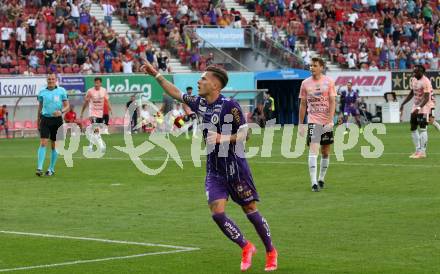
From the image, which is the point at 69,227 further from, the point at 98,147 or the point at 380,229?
the point at 98,147

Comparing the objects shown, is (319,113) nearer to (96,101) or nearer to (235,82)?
(96,101)

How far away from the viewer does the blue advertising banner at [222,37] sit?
52.8 meters

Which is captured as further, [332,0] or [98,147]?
[332,0]

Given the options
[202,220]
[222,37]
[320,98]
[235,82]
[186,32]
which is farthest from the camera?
[222,37]

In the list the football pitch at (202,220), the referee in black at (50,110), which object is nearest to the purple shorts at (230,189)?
the football pitch at (202,220)

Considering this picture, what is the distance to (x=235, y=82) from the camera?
50562mm

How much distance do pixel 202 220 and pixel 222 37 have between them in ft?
127

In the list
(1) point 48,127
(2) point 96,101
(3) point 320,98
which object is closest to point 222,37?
(2) point 96,101

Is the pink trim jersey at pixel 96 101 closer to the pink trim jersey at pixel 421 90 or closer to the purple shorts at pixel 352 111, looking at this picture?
the pink trim jersey at pixel 421 90

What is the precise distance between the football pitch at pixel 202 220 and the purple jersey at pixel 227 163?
80 cm

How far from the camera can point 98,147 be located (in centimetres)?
3228

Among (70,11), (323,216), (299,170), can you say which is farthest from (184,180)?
(70,11)

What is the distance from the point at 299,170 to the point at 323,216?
8.35 m

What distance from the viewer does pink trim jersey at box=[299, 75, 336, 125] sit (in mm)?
19453
